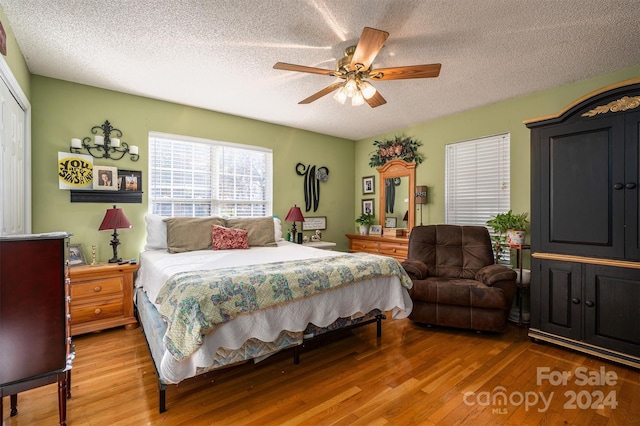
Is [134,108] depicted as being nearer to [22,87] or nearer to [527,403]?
[22,87]

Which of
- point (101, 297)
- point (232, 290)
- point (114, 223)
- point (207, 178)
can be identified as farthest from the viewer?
point (207, 178)

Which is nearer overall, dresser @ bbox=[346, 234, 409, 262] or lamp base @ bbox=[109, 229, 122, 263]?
lamp base @ bbox=[109, 229, 122, 263]

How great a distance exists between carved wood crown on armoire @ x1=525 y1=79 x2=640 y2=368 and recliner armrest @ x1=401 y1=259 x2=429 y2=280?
101cm

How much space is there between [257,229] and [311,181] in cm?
173

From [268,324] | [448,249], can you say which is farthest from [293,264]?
[448,249]

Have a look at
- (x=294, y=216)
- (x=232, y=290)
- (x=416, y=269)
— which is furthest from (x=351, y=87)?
(x=294, y=216)

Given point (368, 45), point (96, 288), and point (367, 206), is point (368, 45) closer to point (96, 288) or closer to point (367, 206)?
point (96, 288)

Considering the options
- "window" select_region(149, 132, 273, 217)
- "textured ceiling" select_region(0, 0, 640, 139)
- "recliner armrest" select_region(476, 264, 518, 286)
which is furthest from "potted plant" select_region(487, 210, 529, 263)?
"window" select_region(149, 132, 273, 217)

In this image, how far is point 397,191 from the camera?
5016mm

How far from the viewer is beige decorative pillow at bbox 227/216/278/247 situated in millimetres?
3774

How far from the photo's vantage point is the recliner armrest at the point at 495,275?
2873mm

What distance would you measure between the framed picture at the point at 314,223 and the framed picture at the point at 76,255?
3000 mm

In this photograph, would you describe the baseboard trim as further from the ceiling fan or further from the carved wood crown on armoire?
the ceiling fan

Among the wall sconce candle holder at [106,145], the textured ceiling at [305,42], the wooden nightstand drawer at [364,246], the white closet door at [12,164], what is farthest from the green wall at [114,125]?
the wooden nightstand drawer at [364,246]
